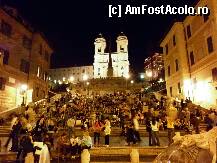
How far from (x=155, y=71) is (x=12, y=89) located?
62.8 metres

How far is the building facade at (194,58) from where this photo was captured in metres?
25.2

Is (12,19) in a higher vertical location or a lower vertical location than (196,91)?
higher

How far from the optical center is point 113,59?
11269 centimetres

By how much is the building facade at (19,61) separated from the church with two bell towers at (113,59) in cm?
6581

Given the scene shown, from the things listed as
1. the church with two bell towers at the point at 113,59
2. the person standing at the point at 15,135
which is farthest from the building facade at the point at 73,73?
the person standing at the point at 15,135

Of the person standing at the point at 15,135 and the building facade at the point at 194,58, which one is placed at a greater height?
the building facade at the point at 194,58

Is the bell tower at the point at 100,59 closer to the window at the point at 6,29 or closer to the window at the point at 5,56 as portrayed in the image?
the window at the point at 6,29

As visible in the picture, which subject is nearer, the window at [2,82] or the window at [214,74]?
the window at [214,74]

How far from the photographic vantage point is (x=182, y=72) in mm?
32812

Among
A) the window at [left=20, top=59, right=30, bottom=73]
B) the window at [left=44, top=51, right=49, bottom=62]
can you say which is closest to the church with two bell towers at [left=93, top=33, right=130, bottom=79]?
the window at [left=44, top=51, right=49, bottom=62]

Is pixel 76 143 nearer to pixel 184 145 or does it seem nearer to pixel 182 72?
pixel 184 145

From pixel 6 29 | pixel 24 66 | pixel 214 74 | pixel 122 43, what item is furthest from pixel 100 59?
pixel 214 74

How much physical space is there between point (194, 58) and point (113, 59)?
82.7 metres

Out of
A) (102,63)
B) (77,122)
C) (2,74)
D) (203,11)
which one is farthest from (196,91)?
(102,63)
